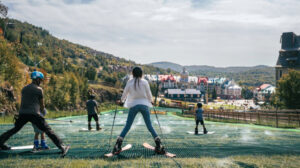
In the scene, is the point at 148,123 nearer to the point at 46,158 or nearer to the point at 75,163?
the point at 75,163

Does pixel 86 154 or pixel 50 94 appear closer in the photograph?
pixel 86 154

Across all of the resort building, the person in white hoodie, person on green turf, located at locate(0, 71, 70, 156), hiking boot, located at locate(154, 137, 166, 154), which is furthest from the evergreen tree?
person on green turf, located at locate(0, 71, 70, 156)

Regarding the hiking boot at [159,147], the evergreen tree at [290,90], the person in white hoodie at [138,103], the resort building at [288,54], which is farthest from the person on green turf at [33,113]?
the resort building at [288,54]

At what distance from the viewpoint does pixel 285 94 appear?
56.4m

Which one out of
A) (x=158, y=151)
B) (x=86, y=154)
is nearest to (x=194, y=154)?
(x=158, y=151)

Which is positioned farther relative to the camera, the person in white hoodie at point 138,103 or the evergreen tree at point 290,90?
the evergreen tree at point 290,90

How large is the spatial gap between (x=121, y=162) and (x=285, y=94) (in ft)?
191

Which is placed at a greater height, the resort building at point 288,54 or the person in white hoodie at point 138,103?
the resort building at point 288,54

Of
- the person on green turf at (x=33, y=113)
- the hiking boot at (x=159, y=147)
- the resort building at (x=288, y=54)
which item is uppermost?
the resort building at (x=288, y=54)

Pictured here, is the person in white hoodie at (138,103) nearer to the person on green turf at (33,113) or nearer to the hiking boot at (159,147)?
the hiking boot at (159,147)

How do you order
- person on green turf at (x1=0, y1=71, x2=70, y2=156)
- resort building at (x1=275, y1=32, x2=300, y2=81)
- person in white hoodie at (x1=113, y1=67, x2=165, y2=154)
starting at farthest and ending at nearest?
resort building at (x1=275, y1=32, x2=300, y2=81)
person in white hoodie at (x1=113, y1=67, x2=165, y2=154)
person on green turf at (x1=0, y1=71, x2=70, y2=156)

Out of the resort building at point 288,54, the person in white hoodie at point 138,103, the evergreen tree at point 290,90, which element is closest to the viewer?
the person in white hoodie at point 138,103

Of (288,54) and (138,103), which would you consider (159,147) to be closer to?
(138,103)

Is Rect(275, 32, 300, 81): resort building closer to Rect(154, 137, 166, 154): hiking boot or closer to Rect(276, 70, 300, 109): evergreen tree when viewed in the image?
Rect(276, 70, 300, 109): evergreen tree
